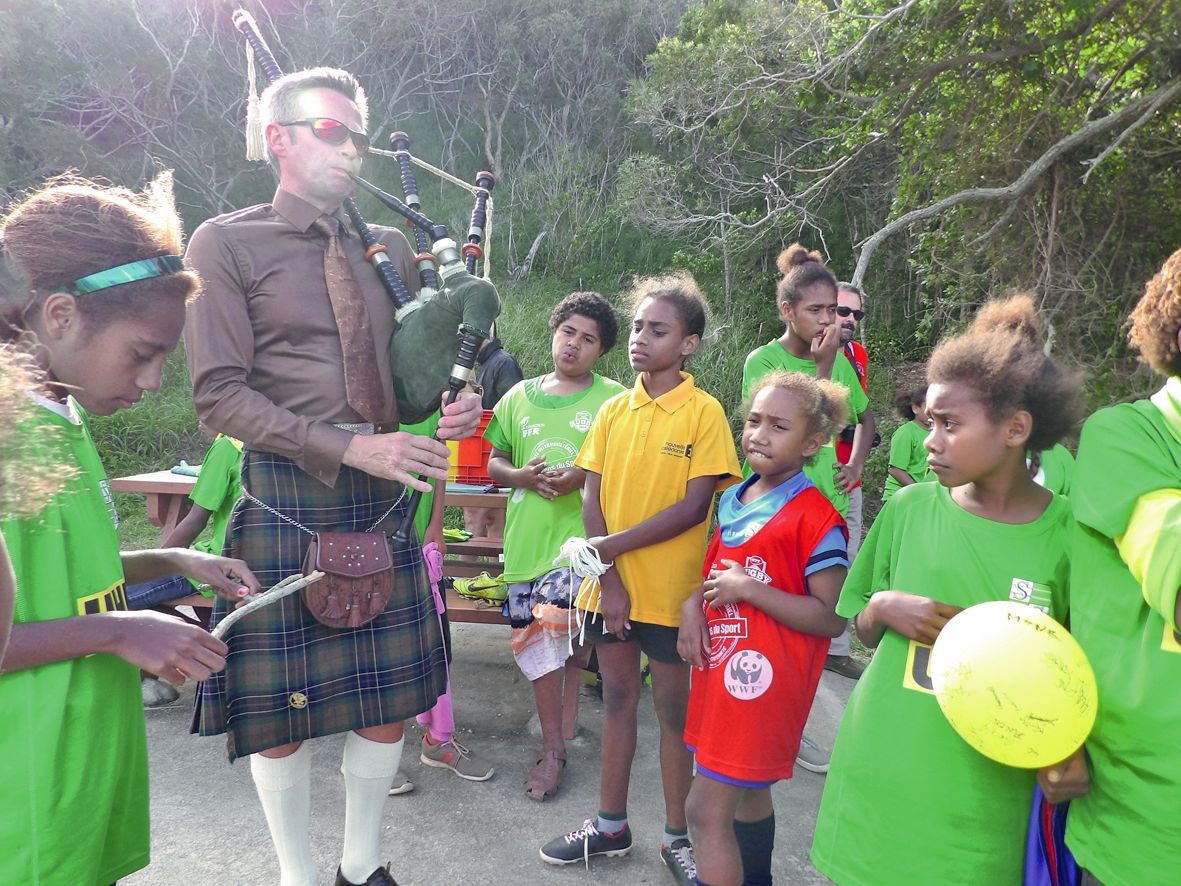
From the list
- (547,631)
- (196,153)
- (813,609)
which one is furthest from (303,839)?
(196,153)

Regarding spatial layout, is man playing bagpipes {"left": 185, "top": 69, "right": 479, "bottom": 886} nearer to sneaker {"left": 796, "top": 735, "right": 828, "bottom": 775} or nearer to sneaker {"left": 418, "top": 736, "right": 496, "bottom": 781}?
sneaker {"left": 418, "top": 736, "right": 496, "bottom": 781}

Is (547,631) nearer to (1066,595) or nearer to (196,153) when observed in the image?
(1066,595)

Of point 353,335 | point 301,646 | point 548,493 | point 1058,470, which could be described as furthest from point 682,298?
point 301,646

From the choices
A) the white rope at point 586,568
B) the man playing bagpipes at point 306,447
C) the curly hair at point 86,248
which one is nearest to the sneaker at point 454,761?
the white rope at point 586,568

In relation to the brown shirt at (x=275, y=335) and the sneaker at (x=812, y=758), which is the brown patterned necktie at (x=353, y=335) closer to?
the brown shirt at (x=275, y=335)

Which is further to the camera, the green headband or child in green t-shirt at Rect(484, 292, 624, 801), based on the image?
child in green t-shirt at Rect(484, 292, 624, 801)

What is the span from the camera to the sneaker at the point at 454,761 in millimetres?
3492

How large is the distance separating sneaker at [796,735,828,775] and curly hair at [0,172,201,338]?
2.93 m

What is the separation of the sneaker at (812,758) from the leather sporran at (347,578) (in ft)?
6.61

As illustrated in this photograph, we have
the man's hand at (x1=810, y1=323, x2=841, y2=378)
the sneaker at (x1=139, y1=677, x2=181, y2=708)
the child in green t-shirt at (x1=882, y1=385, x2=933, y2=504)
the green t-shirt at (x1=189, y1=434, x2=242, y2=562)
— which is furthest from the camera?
the child in green t-shirt at (x1=882, y1=385, x2=933, y2=504)

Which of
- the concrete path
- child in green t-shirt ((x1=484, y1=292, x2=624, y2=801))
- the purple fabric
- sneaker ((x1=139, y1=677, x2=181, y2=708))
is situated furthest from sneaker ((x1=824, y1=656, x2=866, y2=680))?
sneaker ((x1=139, y1=677, x2=181, y2=708))

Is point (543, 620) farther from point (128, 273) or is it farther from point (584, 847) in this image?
point (128, 273)

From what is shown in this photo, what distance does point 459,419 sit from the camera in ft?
7.55

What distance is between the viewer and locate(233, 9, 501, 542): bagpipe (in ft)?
7.29
